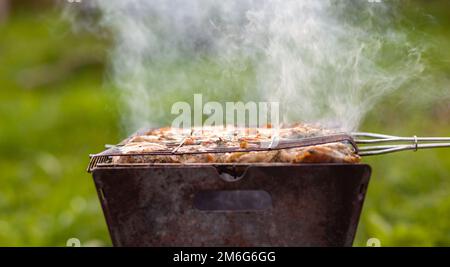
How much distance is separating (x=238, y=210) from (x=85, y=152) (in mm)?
5191

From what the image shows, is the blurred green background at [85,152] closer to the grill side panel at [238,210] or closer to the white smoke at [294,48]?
the white smoke at [294,48]

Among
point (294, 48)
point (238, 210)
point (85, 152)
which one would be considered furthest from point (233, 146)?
point (85, 152)

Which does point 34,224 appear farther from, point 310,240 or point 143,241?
point 310,240

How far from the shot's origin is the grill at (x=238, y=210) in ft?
8.29

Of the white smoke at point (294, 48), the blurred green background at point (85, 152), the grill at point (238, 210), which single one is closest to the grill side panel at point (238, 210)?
the grill at point (238, 210)

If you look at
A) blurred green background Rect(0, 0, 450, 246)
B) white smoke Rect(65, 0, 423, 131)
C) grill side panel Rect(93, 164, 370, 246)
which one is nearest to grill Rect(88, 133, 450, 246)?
grill side panel Rect(93, 164, 370, 246)

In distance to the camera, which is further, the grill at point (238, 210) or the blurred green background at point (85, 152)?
the blurred green background at point (85, 152)

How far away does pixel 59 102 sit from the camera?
9.07 meters

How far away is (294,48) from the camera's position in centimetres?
342

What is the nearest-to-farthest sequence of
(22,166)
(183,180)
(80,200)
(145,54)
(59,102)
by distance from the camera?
1. (183,180)
2. (145,54)
3. (80,200)
4. (22,166)
5. (59,102)

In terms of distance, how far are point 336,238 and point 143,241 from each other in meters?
0.83

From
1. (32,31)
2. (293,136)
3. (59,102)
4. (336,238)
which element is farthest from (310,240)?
(32,31)

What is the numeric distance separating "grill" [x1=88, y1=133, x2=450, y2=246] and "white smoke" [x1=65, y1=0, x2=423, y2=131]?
699mm

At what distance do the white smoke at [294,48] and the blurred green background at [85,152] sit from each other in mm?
375
